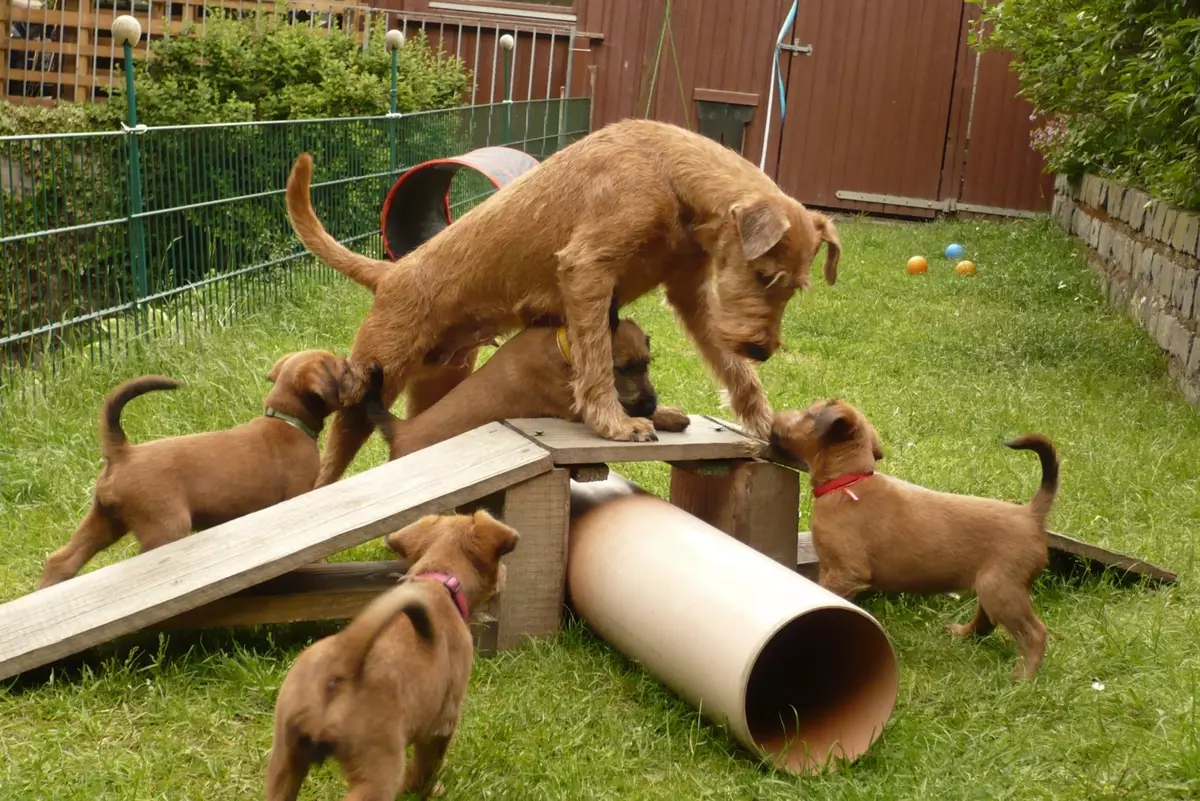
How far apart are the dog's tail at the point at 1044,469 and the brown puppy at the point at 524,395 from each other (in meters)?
1.42

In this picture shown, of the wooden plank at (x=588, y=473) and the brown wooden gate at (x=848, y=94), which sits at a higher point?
the brown wooden gate at (x=848, y=94)

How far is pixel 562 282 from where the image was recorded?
16.2 ft

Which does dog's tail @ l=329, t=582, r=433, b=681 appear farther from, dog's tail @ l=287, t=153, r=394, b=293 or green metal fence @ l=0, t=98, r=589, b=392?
green metal fence @ l=0, t=98, r=589, b=392

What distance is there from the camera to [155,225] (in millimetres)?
7590

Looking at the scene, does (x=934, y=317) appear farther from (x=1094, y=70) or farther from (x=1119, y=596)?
(x=1119, y=596)

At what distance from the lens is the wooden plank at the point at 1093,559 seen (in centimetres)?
491

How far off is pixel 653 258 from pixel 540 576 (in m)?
1.37

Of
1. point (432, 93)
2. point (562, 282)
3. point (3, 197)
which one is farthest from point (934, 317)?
point (3, 197)

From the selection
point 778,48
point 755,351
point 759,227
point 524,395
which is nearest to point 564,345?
point 524,395

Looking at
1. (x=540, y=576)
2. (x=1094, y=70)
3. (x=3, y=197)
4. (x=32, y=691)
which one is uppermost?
(x=1094, y=70)

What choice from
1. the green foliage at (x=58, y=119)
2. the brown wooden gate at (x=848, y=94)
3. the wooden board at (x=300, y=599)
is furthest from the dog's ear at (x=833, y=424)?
the brown wooden gate at (x=848, y=94)

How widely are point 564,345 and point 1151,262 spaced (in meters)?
7.06

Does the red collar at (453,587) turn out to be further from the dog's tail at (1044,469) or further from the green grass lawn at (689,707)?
the dog's tail at (1044,469)

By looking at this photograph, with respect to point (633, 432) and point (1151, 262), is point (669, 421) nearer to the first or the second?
point (633, 432)
